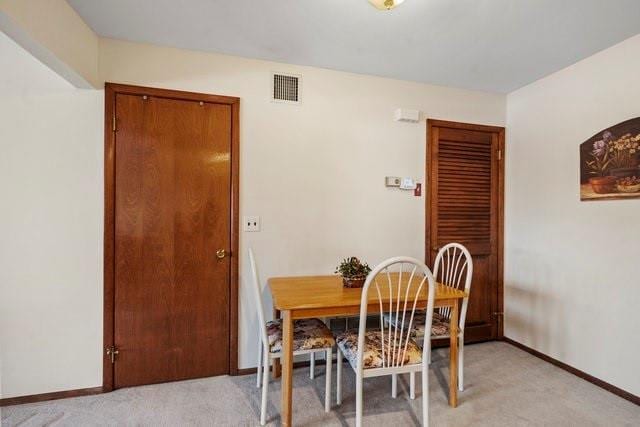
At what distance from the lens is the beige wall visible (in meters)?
1.42

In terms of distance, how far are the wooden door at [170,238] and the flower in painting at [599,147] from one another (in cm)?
271

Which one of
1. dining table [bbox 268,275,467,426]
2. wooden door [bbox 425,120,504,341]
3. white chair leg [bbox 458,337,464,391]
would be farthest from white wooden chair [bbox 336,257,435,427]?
wooden door [bbox 425,120,504,341]

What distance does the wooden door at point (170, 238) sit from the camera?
7.21 ft

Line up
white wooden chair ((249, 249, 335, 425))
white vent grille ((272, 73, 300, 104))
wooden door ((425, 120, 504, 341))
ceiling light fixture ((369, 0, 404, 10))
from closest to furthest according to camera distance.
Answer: ceiling light fixture ((369, 0, 404, 10)) < white wooden chair ((249, 249, 335, 425)) < white vent grille ((272, 73, 300, 104)) < wooden door ((425, 120, 504, 341))

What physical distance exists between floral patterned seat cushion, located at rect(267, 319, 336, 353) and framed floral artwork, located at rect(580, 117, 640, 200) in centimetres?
220

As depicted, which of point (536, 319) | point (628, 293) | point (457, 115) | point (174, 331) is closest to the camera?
point (628, 293)

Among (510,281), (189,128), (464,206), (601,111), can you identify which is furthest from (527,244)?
(189,128)

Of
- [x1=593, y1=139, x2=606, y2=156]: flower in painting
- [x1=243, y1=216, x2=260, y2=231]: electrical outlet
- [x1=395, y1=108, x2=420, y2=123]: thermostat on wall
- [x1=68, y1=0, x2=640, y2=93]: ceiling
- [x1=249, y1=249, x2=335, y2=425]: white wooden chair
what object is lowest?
[x1=249, y1=249, x2=335, y2=425]: white wooden chair

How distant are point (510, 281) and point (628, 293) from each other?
962 millimetres

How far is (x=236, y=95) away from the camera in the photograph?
2402 mm

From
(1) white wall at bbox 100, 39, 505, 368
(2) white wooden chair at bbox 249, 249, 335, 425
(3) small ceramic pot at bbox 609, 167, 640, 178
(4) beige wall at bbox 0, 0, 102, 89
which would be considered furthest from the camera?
(1) white wall at bbox 100, 39, 505, 368

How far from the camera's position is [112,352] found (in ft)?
7.11

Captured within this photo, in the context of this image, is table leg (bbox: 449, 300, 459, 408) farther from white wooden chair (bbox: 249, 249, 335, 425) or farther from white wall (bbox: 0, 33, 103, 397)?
white wall (bbox: 0, 33, 103, 397)

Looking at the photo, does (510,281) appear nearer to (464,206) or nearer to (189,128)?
(464,206)
